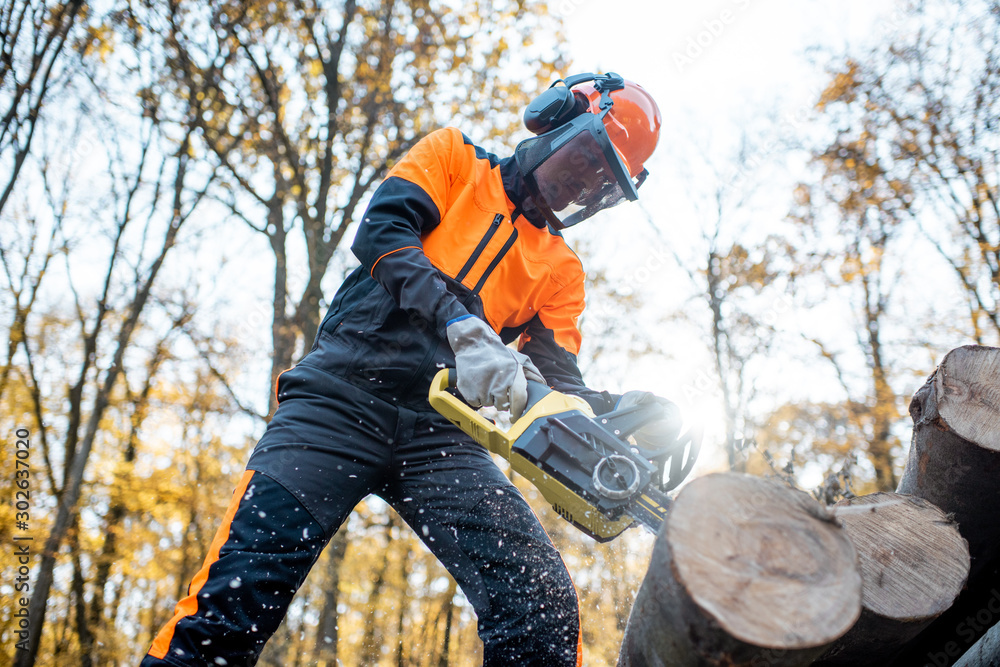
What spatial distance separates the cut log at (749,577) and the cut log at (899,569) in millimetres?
433

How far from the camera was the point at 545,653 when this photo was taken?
168 cm

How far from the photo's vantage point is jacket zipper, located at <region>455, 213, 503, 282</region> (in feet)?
6.95

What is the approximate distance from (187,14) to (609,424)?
7.91m

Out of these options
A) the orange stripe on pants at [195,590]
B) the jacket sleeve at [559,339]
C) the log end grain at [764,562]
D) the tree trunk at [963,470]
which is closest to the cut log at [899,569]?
the tree trunk at [963,470]

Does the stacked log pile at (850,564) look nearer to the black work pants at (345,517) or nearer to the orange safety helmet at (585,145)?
the black work pants at (345,517)

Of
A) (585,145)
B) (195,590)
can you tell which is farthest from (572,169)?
(195,590)

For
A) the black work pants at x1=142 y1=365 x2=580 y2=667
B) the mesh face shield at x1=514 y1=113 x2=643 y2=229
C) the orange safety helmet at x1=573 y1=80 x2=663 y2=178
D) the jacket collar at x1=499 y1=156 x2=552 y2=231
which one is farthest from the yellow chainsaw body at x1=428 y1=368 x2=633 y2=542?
the orange safety helmet at x1=573 y1=80 x2=663 y2=178

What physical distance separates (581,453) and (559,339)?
92 centimetres

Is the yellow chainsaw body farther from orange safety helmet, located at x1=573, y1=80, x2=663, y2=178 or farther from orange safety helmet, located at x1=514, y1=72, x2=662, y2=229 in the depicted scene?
orange safety helmet, located at x1=573, y1=80, x2=663, y2=178

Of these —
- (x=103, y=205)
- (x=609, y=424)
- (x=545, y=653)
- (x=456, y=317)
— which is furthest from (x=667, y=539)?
(x=103, y=205)

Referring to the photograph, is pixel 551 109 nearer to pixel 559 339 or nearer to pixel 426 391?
pixel 559 339

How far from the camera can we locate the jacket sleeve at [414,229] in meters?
1.85

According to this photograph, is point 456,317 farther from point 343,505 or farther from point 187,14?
point 187,14

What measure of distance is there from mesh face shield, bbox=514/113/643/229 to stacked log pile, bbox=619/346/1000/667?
130cm
